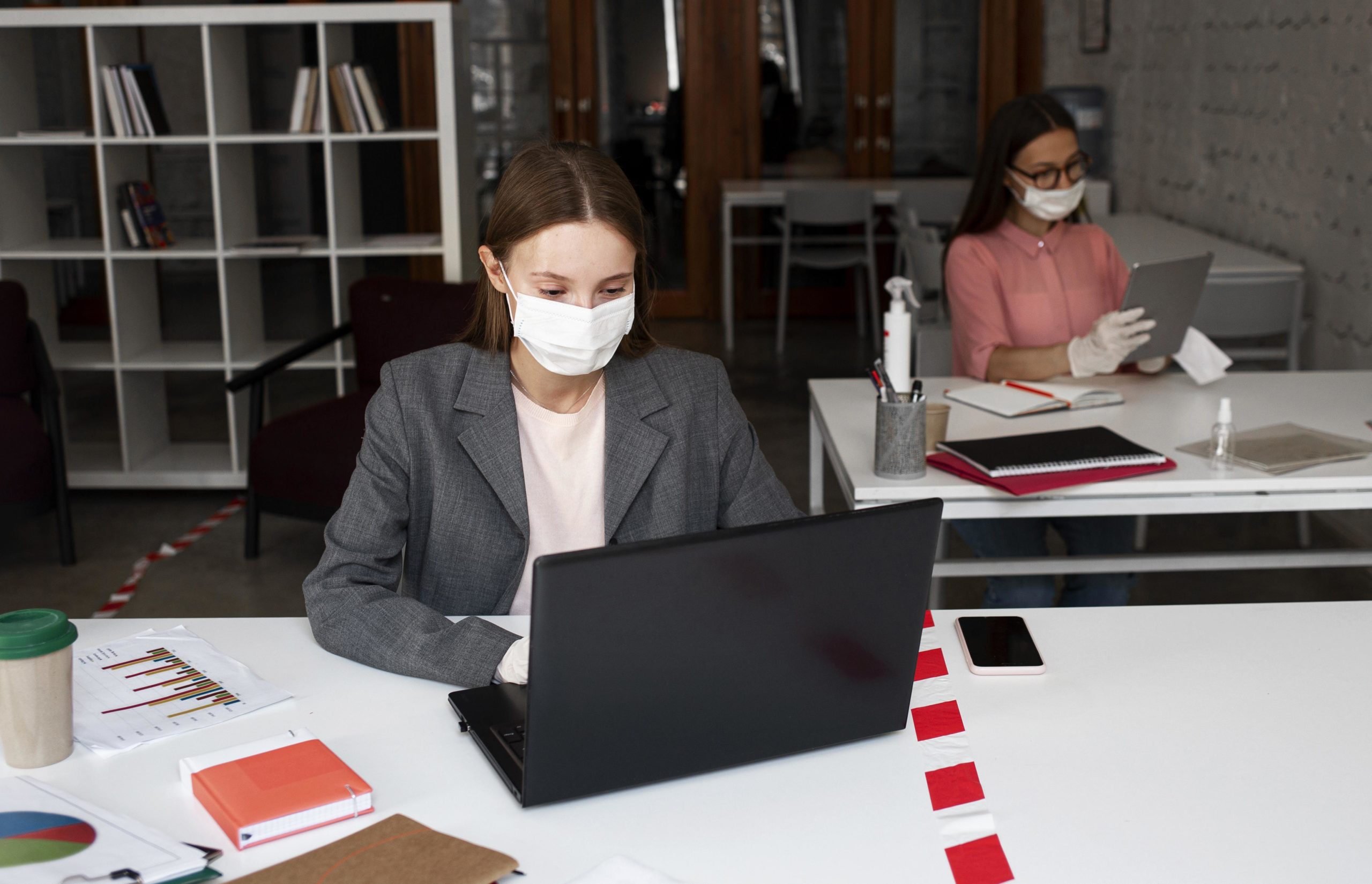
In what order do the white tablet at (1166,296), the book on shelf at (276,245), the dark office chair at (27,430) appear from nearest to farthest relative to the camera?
1. the white tablet at (1166,296)
2. the dark office chair at (27,430)
3. the book on shelf at (276,245)

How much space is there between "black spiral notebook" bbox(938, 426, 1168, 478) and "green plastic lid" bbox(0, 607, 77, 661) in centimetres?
134

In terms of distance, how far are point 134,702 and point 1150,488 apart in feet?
4.83

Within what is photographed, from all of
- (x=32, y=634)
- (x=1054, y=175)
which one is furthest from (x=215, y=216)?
(x=32, y=634)

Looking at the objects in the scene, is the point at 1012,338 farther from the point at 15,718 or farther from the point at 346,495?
the point at 15,718

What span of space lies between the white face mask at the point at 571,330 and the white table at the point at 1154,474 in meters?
0.58

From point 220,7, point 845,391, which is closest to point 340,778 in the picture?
point 845,391

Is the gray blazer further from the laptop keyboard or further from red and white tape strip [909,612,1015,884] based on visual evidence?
→ red and white tape strip [909,612,1015,884]

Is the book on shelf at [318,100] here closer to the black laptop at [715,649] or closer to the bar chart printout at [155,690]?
the bar chart printout at [155,690]

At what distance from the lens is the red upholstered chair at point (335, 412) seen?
3477 millimetres

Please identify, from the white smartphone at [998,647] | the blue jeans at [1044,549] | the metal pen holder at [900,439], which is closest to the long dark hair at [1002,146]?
the blue jeans at [1044,549]

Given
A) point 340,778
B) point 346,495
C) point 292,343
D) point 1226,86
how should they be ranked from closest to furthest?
1. point 340,778
2. point 346,495
3. point 292,343
4. point 1226,86

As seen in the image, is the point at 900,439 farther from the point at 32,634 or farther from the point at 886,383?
the point at 32,634

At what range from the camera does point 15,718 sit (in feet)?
3.77

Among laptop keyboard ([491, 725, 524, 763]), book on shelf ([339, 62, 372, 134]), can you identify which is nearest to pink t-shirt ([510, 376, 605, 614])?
laptop keyboard ([491, 725, 524, 763])
